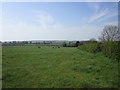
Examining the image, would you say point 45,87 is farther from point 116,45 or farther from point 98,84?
point 116,45

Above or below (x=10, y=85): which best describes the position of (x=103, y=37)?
above

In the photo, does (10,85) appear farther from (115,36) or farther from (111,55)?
(115,36)

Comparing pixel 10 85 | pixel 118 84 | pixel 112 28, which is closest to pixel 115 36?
pixel 112 28

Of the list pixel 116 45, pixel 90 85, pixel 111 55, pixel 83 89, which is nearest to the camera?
pixel 83 89

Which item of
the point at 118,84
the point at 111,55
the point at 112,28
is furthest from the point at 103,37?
the point at 118,84

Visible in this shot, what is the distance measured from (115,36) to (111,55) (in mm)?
31713

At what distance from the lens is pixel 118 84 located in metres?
5.15

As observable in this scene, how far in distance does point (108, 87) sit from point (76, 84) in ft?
4.82

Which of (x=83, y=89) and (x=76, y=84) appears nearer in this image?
(x=83, y=89)

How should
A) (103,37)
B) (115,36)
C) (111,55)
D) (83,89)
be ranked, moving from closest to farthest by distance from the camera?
1. (83,89)
2. (111,55)
3. (115,36)
4. (103,37)

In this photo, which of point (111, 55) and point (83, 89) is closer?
point (83, 89)

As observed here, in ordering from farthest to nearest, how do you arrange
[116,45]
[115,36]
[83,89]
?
[115,36] → [116,45] → [83,89]

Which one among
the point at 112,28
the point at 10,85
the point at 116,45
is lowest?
the point at 10,85

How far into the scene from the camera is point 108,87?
15.9 ft
